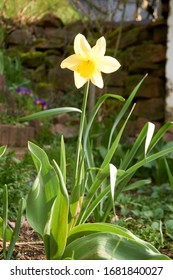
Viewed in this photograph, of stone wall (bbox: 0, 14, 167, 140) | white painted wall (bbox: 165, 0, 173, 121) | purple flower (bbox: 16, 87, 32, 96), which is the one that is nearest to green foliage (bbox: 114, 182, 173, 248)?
white painted wall (bbox: 165, 0, 173, 121)

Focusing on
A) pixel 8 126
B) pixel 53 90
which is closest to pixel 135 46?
pixel 53 90

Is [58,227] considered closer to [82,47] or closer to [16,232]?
[16,232]

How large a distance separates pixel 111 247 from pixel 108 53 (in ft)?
14.4

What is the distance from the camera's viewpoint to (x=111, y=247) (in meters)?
1.68

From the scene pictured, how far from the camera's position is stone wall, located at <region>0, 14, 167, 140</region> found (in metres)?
5.42

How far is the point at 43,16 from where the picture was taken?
6969mm

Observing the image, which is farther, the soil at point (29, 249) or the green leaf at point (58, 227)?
the soil at point (29, 249)

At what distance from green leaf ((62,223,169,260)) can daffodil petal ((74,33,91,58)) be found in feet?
1.92

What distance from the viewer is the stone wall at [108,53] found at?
5422mm

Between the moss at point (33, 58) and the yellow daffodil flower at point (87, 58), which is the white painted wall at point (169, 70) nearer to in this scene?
the moss at point (33, 58)

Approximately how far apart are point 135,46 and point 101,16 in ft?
1.83

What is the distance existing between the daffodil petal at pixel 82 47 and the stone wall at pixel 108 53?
3.29m

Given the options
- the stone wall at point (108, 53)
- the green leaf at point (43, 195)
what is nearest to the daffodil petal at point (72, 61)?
the green leaf at point (43, 195)
